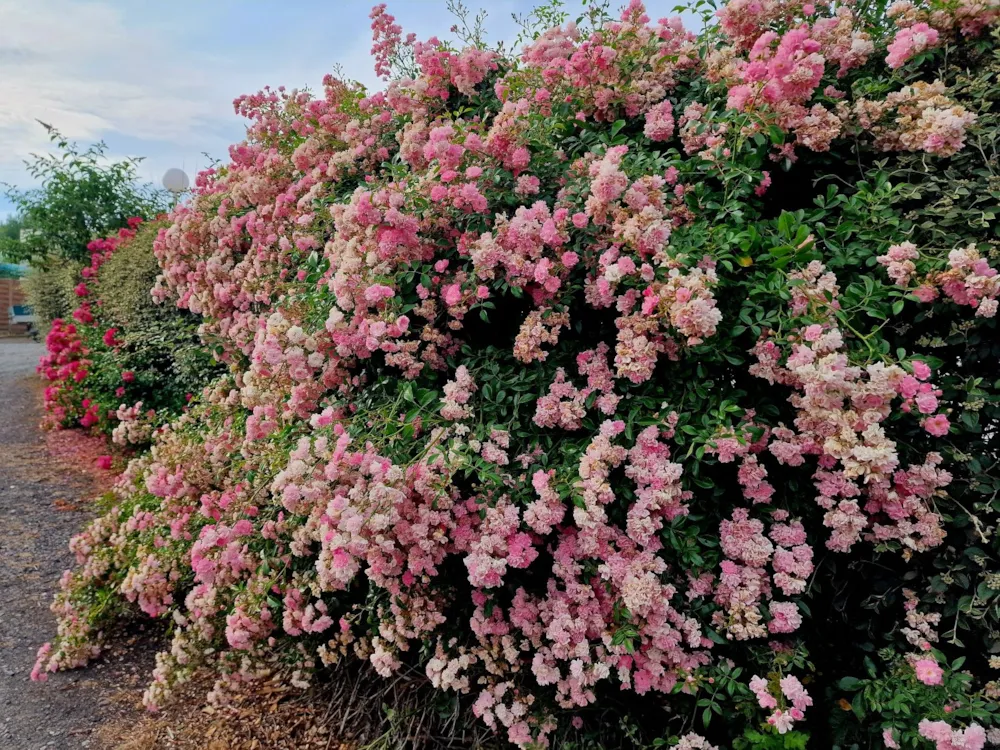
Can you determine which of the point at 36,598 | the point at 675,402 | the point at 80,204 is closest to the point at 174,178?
the point at 80,204

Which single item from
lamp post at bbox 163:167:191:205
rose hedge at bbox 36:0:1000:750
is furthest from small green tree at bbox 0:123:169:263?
rose hedge at bbox 36:0:1000:750

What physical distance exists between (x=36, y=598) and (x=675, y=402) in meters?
3.73

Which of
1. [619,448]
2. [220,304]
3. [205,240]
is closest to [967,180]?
[619,448]

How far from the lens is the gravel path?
280 cm

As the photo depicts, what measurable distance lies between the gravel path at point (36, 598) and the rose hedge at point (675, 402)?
1.63 ft

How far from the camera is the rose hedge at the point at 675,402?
6.52ft

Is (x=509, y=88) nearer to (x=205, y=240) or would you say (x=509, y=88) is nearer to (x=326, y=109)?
(x=326, y=109)

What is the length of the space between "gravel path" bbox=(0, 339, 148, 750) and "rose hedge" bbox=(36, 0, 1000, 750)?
50cm

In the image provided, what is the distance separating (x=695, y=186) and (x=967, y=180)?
83 centimetres

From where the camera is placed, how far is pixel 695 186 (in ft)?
7.65

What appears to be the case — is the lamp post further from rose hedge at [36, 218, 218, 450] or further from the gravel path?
the gravel path

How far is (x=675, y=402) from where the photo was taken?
7.14 feet

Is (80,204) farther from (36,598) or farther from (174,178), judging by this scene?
(36,598)

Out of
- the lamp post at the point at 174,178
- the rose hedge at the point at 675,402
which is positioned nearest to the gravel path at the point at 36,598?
the rose hedge at the point at 675,402
